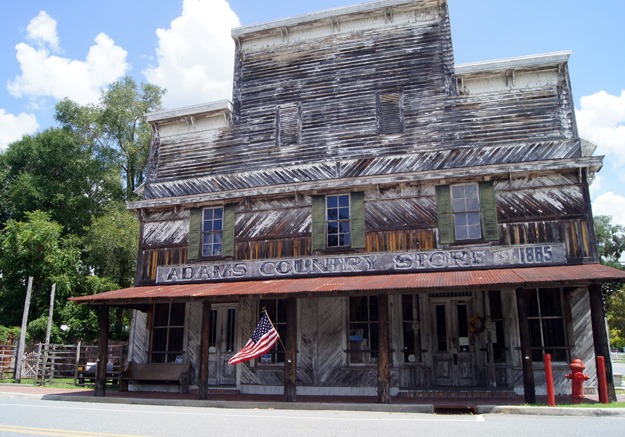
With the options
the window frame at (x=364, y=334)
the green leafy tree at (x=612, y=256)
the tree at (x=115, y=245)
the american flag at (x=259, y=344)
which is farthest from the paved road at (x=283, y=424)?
the green leafy tree at (x=612, y=256)

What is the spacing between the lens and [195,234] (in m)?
17.2

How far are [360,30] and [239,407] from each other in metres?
11.9

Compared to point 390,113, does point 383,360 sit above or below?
below

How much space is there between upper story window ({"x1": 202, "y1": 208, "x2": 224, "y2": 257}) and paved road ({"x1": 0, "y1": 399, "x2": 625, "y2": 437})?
636cm

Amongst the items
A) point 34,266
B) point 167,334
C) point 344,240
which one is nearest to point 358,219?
point 344,240

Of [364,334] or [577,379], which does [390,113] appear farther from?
[577,379]

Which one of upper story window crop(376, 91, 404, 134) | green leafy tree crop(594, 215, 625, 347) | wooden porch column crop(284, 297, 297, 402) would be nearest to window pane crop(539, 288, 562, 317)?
upper story window crop(376, 91, 404, 134)

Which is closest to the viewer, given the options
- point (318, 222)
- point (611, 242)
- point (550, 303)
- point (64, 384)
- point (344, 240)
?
point (550, 303)

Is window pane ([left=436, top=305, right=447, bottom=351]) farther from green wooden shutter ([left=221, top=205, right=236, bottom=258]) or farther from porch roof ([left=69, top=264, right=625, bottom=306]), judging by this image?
green wooden shutter ([left=221, top=205, right=236, bottom=258])

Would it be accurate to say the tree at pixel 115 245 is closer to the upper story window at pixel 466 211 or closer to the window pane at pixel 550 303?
the upper story window at pixel 466 211

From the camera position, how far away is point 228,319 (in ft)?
55.1

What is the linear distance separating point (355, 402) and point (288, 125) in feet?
28.7

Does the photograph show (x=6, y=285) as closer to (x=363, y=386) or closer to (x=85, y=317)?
(x=85, y=317)

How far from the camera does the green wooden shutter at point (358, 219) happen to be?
15289mm
